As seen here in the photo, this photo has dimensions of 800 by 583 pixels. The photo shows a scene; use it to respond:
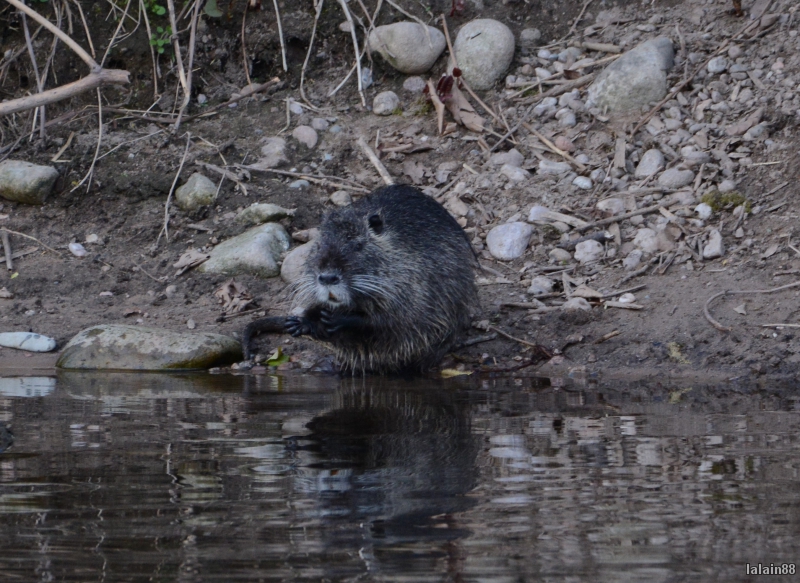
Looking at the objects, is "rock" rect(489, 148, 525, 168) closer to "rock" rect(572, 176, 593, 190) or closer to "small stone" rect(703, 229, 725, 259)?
"rock" rect(572, 176, 593, 190)

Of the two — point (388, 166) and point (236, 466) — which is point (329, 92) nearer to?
point (388, 166)

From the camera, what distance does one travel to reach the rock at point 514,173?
744cm

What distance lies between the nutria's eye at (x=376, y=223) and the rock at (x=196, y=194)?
2409 mm

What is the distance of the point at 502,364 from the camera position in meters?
5.85

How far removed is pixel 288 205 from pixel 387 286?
2.16 meters

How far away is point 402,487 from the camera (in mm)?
2898

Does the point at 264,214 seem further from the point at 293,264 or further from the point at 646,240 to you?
the point at 646,240

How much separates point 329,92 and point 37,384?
4.30m

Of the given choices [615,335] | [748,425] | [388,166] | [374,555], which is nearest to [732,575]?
[374,555]

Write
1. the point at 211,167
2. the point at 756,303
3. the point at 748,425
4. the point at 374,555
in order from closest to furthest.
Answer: the point at 374,555
the point at 748,425
the point at 756,303
the point at 211,167

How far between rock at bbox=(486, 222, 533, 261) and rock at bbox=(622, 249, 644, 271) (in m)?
0.75

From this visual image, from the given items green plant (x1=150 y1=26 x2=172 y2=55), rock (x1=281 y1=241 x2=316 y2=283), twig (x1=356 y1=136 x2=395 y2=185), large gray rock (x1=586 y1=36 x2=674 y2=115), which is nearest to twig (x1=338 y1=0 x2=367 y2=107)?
twig (x1=356 y1=136 x2=395 y2=185)

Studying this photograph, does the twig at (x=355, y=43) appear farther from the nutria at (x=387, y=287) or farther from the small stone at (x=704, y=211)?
the small stone at (x=704, y=211)

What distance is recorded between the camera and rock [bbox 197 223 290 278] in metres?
6.92
